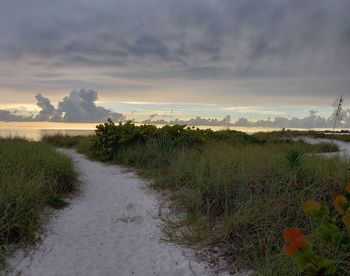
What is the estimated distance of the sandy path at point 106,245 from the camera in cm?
415

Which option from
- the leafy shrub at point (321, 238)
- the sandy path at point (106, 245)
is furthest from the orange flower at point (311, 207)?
the sandy path at point (106, 245)

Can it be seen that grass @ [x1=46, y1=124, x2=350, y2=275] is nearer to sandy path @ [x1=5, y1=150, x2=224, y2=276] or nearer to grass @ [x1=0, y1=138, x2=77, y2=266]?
sandy path @ [x1=5, y1=150, x2=224, y2=276]

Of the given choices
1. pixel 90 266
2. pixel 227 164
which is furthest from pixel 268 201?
pixel 90 266

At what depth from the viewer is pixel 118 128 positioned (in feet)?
39.5

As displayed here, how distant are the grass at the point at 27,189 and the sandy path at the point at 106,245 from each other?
307mm

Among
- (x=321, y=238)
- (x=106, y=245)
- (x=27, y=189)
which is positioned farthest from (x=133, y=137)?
(x=321, y=238)

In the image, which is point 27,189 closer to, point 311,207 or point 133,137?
point 311,207

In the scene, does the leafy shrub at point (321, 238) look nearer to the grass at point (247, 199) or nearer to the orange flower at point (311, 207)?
the orange flower at point (311, 207)

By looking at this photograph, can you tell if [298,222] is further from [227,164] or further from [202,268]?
[227,164]

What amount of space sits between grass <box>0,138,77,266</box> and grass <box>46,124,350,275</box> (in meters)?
2.10

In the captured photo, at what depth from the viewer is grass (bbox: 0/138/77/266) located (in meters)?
4.46

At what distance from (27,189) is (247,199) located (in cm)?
370

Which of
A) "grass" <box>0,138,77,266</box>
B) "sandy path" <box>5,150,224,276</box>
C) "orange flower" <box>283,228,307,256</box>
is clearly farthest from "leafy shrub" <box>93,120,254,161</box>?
"orange flower" <box>283,228,307,256</box>

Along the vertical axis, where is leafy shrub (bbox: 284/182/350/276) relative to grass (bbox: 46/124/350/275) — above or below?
above
